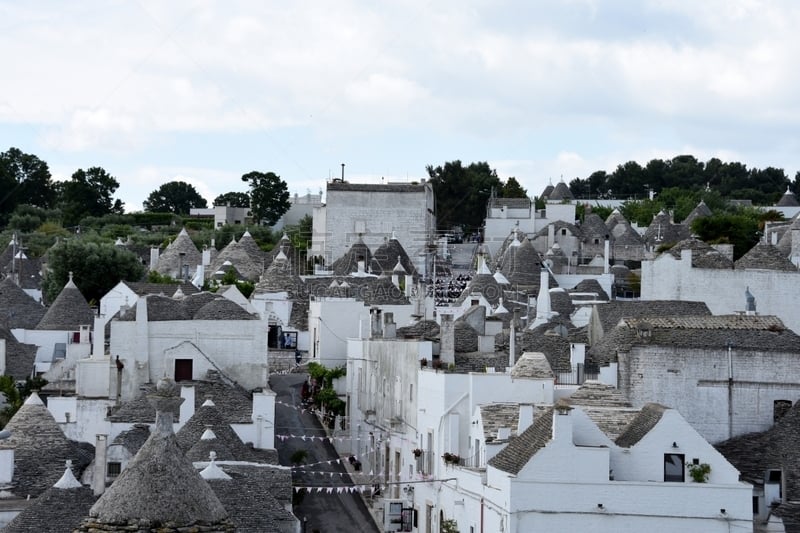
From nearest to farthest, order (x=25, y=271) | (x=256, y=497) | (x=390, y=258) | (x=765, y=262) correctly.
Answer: (x=256, y=497) → (x=765, y=262) → (x=390, y=258) → (x=25, y=271)

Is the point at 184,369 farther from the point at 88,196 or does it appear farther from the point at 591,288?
the point at 88,196

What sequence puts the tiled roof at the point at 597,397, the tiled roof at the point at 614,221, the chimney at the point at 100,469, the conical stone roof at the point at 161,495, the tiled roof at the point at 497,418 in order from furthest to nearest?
the tiled roof at the point at 614,221, the tiled roof at the point at 597,397, the tiled roof at the point at 497,418, the chimney at the point at 100,469, the conical stone roof at the point at 161,495

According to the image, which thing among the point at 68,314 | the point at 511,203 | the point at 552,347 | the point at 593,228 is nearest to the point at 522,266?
the point at 593,228

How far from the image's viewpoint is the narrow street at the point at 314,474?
4791 centimetres

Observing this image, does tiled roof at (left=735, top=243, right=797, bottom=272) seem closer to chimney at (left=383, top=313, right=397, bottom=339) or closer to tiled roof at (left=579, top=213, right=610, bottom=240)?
chimney at (left=383, top=313, right=397, bottom=339)

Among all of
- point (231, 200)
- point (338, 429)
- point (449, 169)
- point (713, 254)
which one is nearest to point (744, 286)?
point (713, 254)

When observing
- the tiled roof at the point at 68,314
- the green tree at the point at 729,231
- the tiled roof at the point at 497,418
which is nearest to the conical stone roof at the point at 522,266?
the green tree at the point at 729,231

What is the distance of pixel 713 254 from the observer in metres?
67.7

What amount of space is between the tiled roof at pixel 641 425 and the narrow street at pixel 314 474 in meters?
9.48

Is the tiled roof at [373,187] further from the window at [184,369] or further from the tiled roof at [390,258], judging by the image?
the window at [184,369]

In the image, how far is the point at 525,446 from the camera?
1547 inches

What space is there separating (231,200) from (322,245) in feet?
128

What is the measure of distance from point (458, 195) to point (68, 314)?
49648 millimetres

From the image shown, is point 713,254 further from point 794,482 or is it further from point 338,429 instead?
point 794,482
